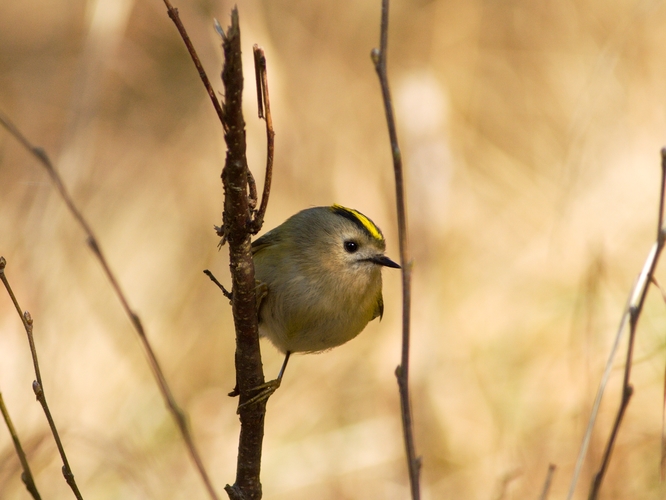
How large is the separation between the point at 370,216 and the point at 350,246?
1906mm

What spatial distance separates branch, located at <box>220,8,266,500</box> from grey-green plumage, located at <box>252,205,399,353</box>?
48 cm

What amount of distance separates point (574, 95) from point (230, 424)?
10.9 feet

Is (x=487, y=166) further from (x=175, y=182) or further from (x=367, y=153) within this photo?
(x=175, y=182)

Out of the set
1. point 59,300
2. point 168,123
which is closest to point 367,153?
point 168,123

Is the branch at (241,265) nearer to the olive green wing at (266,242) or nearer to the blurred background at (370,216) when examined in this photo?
the olive green wing at (266,242)

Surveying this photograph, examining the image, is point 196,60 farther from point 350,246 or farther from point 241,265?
point 350,246

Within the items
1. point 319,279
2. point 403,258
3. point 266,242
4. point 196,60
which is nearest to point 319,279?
point 319,279

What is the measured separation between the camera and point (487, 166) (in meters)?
5.12

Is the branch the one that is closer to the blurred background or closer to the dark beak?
the dark beak

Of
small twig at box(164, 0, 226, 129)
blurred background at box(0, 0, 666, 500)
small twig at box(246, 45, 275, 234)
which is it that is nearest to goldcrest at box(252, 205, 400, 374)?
small twig at box(246, 45, 275, 234)

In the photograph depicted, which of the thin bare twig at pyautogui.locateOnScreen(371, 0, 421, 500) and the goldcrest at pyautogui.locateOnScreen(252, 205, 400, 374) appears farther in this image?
the goldcrest at pyautogui.locateOnScreen(252, 205, 400, 374)

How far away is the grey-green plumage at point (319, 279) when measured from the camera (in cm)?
219

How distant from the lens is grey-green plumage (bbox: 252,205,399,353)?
7.20 feet

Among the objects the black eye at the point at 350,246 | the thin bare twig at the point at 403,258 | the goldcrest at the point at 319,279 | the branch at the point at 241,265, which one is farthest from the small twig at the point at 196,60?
the black eye at the point at 350,246
